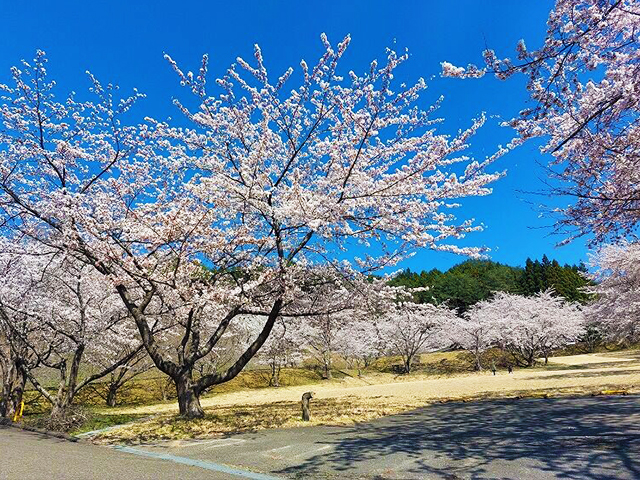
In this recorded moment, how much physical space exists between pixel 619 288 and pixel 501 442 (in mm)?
19006

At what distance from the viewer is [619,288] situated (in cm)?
2088

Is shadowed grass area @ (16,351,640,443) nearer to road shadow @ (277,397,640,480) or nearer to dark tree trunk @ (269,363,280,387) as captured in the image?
dark tree trunk @ (269,363,280,387)

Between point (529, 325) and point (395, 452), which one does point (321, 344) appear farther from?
point (395, 452)

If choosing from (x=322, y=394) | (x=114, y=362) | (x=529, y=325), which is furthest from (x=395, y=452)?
(x=529, y=325)

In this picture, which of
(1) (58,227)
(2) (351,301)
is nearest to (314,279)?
(2) (351,301)

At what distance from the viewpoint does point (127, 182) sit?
33.7 ft

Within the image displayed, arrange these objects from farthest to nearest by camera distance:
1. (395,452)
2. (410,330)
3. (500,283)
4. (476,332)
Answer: (500,283)
(410,330)
(476,332)
(395,452)

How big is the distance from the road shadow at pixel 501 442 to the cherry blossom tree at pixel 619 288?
A: 10720mm

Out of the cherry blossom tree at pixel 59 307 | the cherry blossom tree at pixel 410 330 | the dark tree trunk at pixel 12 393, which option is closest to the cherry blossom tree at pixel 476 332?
the cherry blossom tree at pixel 410 330

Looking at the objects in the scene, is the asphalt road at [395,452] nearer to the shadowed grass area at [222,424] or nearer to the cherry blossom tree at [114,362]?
the shadowed grass area at [222,424]

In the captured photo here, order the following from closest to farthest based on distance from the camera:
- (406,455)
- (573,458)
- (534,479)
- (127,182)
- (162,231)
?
(534,479) < (573,458) < (406,455) < (162,231) < (127,182)

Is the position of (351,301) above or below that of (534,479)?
above

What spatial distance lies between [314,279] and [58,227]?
19.7 ft

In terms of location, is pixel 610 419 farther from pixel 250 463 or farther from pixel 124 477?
pixel 124 477
